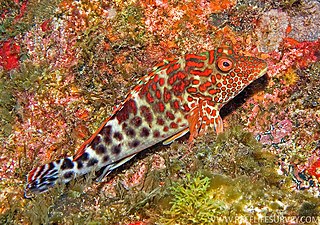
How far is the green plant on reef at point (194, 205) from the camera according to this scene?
3611 millimetres

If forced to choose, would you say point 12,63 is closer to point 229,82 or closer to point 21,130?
point 21,130

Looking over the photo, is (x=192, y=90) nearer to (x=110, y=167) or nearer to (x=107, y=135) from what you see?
(x=107, y=135)

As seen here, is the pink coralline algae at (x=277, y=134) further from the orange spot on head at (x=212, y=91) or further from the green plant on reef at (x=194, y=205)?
the green plant on reef at (x=194, y=205)

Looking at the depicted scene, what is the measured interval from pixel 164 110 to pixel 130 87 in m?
1.07

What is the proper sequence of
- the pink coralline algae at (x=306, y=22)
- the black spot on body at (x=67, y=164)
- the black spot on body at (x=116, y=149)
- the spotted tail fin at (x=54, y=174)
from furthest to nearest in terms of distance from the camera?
the pink coralline algae at (x=306, y=22), the black spot on body at (x=116, y=149), the black spot on body at (x=67, y=164), the spotted tail fin at (x=54, y=174)

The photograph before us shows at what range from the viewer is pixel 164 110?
522 cm

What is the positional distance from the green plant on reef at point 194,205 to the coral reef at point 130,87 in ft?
1.14

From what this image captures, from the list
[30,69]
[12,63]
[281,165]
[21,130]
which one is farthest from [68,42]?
[281,165]

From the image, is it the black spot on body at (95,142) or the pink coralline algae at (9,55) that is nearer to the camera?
the black spot on body at (95,142)

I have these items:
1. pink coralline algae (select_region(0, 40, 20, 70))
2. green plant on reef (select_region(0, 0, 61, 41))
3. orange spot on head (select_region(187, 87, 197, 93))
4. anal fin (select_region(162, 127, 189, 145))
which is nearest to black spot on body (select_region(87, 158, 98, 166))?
anal fin (select_region(162, 127, 189, 145))

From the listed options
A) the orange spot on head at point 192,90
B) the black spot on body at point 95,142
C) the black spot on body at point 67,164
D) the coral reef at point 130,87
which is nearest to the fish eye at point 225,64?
the orange spot on head at point 192,90

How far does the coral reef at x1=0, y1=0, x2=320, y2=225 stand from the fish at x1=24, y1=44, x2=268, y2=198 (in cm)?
30

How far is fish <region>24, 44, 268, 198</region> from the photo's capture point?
16.6ft

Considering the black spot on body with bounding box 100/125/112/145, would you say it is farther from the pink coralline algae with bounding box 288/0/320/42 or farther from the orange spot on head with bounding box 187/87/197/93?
the pink coralline algae with bounding box 288/0/320/42
